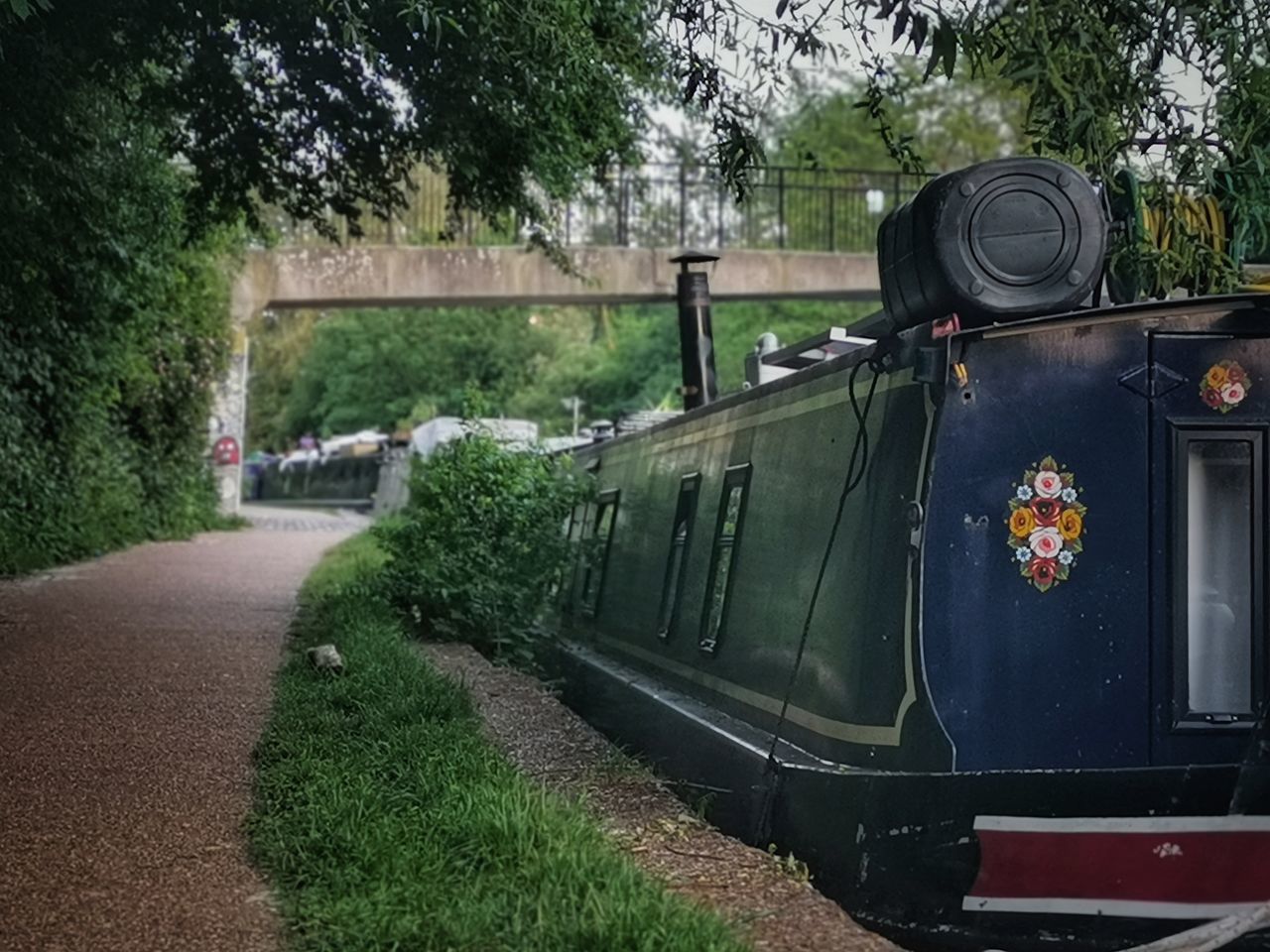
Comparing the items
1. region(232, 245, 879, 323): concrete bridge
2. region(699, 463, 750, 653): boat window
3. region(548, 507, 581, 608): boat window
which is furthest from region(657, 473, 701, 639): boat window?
region(232, 245, 879, 323): concrete bridge

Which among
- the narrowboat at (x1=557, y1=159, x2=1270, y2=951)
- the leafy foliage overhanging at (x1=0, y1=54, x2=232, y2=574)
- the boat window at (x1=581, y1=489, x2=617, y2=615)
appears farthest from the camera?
the boat window at (x1=581, y1=489, x2=617, y2=615)

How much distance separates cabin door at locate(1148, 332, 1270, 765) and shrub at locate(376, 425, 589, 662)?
24.1ft

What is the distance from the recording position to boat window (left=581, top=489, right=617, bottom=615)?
12.1 meters

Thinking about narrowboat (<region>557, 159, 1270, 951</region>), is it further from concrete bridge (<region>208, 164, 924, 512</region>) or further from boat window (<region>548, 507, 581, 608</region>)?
concrete bridge (<region>208, 164, 924, 512</region>)

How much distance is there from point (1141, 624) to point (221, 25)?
6.28m

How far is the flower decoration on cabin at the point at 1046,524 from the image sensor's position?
5605 millimetres

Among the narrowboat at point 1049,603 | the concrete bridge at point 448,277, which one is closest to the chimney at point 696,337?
the narrowboat at point 1049,603

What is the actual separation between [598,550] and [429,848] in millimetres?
6753

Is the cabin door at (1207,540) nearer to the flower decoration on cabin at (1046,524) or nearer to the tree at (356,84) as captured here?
the flower decoration on cabin at (1046,524)

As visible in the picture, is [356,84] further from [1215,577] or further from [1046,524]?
[1215,577]

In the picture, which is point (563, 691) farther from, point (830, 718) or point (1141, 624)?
point (1141, 624)

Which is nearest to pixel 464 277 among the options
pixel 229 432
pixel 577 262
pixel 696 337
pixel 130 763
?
pixel 577 262

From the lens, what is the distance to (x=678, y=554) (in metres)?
9.53

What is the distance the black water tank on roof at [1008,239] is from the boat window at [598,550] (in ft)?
21.5
